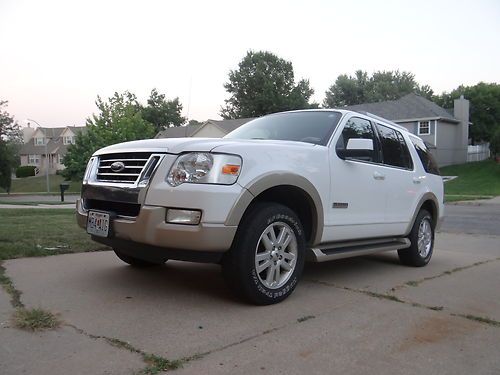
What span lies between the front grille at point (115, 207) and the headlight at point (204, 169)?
0.41m

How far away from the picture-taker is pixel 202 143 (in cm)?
396

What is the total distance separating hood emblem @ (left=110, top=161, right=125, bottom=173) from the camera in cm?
419

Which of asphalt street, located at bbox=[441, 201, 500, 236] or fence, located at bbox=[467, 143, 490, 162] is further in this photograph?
fence, located at bbox=[467, 143, 490, 162]

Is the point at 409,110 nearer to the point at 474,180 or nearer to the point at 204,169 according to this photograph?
the point at 474,180

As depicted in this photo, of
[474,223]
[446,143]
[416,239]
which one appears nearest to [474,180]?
[446,143]

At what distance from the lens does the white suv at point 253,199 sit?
3.73 metres

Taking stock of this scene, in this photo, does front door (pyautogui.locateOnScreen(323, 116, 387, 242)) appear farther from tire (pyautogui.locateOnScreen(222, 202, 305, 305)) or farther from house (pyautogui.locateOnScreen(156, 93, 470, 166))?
house (pyautogui.locateOnScreen(156, 93, 470, 166))

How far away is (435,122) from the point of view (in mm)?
39719

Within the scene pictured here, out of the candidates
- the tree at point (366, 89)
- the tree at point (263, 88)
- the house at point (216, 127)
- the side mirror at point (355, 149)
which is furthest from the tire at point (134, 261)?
the tree at point (366, 89)

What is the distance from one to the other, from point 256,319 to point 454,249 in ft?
18.1

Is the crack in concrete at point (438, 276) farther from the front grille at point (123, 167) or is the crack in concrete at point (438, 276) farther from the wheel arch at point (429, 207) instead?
the front grille at point (123, 167)

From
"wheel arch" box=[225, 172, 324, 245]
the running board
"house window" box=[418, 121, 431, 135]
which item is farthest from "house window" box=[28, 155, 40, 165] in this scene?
"wheel arch" box=[225, 172, 324, 245]

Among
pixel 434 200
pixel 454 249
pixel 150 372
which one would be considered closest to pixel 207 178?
pixel 150 372

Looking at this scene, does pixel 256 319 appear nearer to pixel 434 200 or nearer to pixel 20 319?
pixel 20 319
